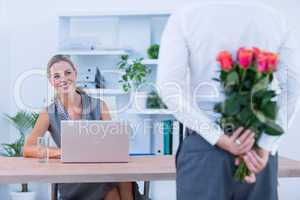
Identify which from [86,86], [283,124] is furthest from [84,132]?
[86,86]

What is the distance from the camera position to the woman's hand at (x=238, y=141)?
1.29 meters

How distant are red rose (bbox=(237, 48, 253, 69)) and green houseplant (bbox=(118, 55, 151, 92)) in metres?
2.67

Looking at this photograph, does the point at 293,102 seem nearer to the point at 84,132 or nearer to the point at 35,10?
the point at 84,132

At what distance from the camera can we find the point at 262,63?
47.4 inches

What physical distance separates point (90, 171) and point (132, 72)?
1.79 m

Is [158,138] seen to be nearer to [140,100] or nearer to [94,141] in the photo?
[140,100]

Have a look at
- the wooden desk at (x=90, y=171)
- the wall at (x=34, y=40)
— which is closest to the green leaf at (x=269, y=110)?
the wooden desk at (x=90, y=171)

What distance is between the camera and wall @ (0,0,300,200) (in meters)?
4.11

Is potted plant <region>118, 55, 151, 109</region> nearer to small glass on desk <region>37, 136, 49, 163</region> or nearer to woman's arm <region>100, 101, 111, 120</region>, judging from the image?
woman's arm <region>100, 101, 111, 120</region>

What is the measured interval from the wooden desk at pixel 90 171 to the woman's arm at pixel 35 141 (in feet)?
0.34

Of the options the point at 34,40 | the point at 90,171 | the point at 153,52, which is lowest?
the point at 90,171

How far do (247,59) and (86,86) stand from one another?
282cm

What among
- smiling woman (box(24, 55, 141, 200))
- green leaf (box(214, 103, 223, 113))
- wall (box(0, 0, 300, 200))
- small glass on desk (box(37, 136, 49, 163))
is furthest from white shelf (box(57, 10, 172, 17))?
green leaf (box(214, 103, 223, 113))

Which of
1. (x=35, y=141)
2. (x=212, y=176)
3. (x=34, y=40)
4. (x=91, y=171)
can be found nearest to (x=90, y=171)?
(x=91, y=171)
